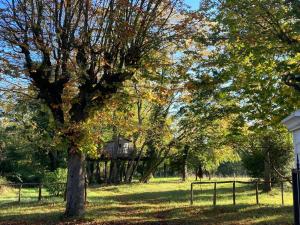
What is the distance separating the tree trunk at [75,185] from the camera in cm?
1612

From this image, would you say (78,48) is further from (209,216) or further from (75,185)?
(209,216)

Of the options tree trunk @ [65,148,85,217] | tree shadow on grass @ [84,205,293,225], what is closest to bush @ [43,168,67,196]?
tree shadow on grass @ [84,205,293,225]

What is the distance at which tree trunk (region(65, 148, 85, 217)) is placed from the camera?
1612 cm

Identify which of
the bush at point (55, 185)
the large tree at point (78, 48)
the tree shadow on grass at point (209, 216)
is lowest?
the tree shadow on grass at point (209, 216)

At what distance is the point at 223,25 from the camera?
45.3 feet

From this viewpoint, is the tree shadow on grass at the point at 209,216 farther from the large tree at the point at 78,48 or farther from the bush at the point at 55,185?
the bush at the point at 55,185

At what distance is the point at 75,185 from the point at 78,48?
5276 mm

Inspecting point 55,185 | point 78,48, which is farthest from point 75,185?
point 55,185

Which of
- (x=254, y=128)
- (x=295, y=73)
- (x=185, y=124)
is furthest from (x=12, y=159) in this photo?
(x=295, y=73)

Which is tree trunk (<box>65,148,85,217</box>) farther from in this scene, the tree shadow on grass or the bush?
the bush

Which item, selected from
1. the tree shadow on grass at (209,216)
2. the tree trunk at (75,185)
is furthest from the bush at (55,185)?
the tree trunk at (75,185)

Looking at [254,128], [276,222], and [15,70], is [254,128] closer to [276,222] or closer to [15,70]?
[276,222]

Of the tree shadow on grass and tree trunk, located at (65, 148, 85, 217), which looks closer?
the tree shadow on grass

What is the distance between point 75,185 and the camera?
1630 cm
